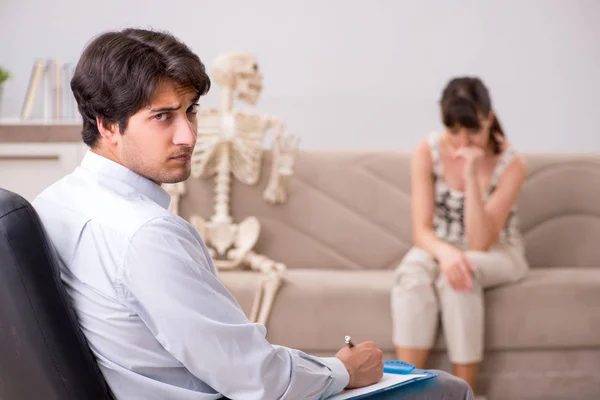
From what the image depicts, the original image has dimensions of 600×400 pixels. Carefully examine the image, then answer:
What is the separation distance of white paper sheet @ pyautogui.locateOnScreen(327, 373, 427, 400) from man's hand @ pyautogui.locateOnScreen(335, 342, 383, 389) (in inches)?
0.5

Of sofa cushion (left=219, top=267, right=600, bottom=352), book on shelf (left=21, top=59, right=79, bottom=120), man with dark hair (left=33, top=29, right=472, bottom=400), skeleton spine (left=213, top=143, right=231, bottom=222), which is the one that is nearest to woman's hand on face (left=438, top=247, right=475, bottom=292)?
sofa cushion (left=219, top=267, right=600, bottom=352)

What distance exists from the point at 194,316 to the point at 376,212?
102 inches

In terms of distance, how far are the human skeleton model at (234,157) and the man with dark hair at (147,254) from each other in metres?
2.07

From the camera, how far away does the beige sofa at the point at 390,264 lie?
9.91 feet

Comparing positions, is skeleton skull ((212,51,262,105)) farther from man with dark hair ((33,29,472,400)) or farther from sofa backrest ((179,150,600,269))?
man with dark hair ((33,29,472,400))

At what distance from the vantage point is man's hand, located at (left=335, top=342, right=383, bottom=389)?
54.4 inches

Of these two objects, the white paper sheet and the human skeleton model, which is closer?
the white paper sheet

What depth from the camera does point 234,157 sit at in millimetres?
3479

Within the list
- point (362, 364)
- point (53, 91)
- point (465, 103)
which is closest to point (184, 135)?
point (362, 364)

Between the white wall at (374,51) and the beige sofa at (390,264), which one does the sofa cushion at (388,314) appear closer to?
the beige sofa at (390,264)

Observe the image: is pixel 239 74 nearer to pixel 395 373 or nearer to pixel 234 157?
pixel 234 157

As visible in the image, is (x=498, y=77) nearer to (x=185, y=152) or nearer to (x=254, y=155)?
(x=254, y=155)

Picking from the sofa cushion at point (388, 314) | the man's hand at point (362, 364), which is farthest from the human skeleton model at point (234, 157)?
the man's hand at point (362, 364)

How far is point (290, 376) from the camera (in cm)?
122
